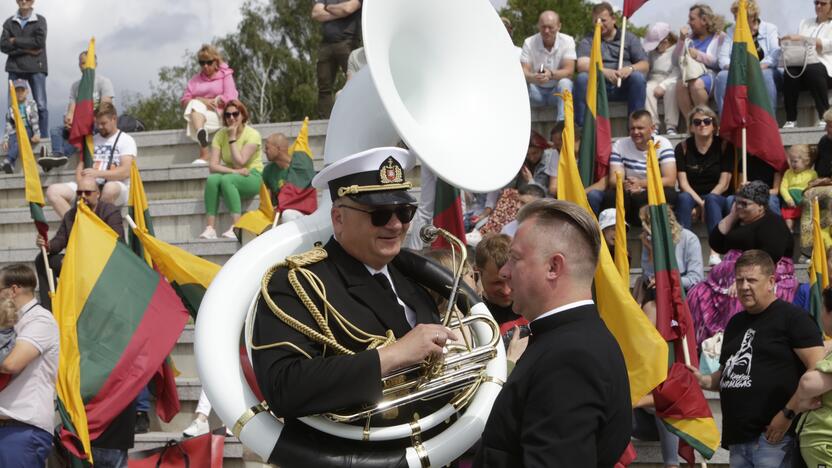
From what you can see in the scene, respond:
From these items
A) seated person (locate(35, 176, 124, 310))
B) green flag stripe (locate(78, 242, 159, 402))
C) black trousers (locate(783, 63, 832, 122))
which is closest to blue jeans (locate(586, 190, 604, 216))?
black trousers (locate(783, 63, 832, 122))

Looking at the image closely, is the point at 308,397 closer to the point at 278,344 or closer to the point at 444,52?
the point at 278,344

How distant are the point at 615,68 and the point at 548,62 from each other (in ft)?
2.14

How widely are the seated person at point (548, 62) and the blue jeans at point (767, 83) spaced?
1.39 m

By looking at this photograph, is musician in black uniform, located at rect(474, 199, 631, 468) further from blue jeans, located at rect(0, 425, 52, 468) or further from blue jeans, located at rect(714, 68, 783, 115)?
blue jeans, located at rect(714, 68, 783, 115)

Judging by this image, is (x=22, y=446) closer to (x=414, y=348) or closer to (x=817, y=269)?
(x=414, y=348)

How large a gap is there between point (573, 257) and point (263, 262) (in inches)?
50.5

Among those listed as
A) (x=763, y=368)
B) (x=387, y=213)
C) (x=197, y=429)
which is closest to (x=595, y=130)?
(x=763, y=368)

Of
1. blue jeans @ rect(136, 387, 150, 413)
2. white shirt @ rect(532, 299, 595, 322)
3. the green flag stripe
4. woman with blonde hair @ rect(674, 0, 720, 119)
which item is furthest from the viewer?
woman with blonde hair @ rect(674, 0, 720, 119)

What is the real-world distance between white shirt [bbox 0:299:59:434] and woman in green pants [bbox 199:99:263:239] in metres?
4.42

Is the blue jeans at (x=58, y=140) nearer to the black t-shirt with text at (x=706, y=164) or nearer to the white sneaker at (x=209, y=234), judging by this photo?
the white sneaker at (x=209, y=234)

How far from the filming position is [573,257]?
2.84 metres

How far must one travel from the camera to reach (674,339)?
6.93 metres

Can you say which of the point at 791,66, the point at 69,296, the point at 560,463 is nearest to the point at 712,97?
the point at 791,66

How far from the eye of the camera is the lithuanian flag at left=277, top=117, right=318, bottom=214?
29.3 feet
